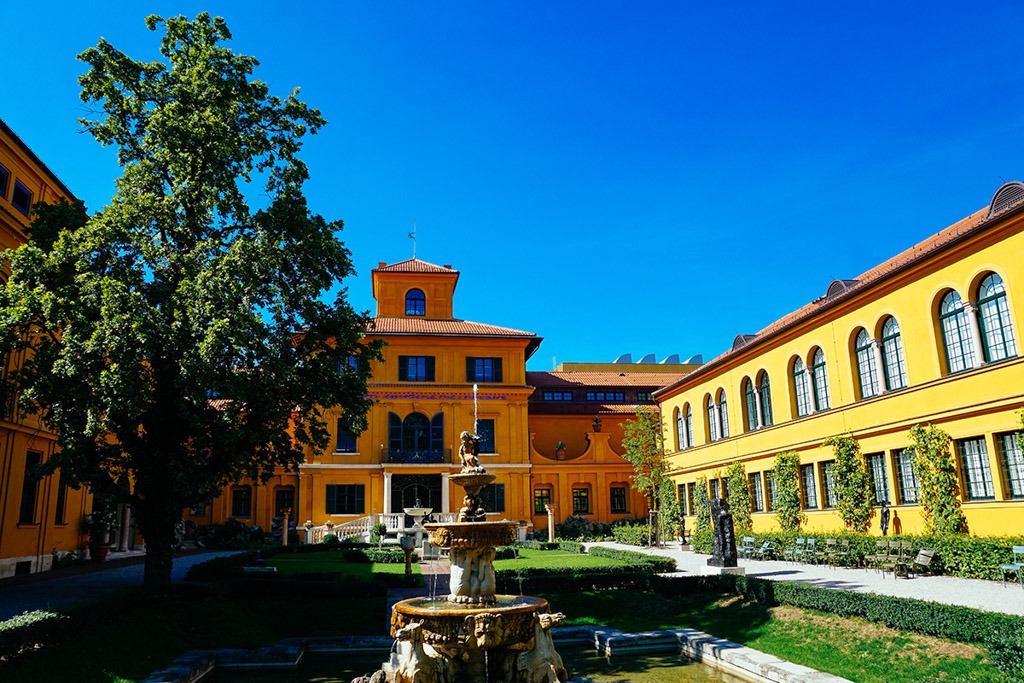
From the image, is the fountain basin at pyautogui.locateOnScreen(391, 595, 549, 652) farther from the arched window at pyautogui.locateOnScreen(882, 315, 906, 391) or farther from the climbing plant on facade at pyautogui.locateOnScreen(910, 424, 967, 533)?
the arched window at pyautogui.locateOnScreen(882, 315, 906, 391)

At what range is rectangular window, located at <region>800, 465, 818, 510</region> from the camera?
25.8 m

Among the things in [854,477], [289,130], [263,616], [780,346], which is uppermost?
[289,130]

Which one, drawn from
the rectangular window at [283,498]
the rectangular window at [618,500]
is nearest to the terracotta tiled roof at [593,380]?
the rectangular window at [618,500]

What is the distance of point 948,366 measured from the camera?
19.8m

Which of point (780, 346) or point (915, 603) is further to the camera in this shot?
point (780, 346)

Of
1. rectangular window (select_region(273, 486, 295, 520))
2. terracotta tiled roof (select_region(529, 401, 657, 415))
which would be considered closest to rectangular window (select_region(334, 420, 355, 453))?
rectangular window (select_region(273, 486, 295, 520))

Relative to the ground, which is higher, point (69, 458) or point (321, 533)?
point (69, 458)

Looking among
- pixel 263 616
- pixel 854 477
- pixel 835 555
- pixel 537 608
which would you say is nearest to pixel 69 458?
pixel 263 616

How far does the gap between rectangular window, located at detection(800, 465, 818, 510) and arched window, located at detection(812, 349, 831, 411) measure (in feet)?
7.75

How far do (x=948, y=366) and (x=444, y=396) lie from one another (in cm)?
2803

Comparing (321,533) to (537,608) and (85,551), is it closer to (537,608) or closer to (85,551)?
(85,551)

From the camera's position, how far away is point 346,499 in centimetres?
4012

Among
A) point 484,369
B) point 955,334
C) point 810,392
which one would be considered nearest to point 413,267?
point 484,369

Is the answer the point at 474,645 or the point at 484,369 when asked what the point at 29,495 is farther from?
the point at 484,369
